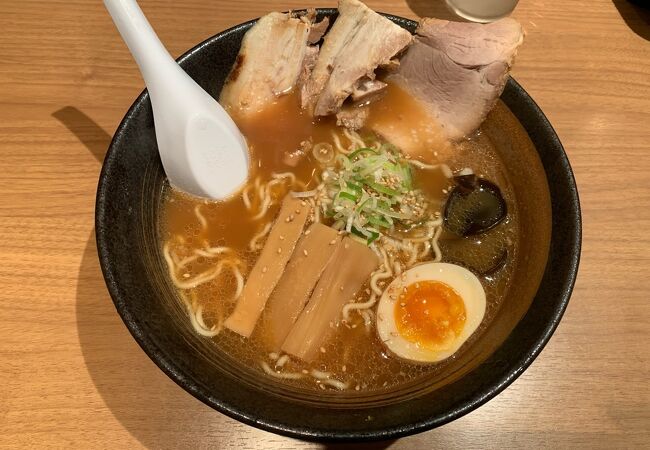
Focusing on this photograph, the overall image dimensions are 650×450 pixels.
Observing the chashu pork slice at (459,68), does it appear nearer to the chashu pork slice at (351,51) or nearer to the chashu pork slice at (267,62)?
the chashu pork slice at (351,51)

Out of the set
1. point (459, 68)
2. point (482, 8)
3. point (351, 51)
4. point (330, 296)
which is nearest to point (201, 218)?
point (330, 296)

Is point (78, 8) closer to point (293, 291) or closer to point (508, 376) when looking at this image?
point (293, 291)

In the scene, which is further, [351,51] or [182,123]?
[351,51]

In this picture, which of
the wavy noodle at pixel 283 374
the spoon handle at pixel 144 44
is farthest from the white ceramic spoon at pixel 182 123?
the wavy noodle at pixel 283 374

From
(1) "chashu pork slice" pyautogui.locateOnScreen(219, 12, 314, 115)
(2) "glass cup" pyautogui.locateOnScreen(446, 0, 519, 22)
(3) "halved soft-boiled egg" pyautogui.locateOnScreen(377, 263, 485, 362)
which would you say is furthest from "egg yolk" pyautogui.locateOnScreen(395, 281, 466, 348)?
(2) "glass cup" pyautogui.locateOnScreen(446, 0, 519, 22)

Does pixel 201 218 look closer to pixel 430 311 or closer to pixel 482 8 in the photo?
pixel 430 311
